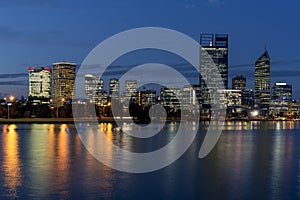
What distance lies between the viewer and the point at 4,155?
23.8 meters

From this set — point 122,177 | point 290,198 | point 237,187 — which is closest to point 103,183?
point 122,177

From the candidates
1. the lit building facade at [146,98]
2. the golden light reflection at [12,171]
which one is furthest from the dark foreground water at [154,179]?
the lit building facade at [146,98]

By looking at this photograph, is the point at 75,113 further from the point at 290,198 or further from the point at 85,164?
the point at 290,198

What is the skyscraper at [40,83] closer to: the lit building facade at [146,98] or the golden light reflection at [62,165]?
the lit building facade at [146,98]

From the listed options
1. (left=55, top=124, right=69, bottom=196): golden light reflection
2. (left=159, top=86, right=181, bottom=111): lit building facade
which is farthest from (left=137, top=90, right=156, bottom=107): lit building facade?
(left=55, top=124, right=69, bottom=196): golden light reflection

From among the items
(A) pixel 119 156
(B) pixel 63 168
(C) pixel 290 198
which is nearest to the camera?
(C) pixel 290 198

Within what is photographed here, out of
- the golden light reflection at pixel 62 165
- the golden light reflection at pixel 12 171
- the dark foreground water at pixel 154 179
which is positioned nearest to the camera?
the dark foreground water at pixel 154 179

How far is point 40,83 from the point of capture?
192875 millimetres

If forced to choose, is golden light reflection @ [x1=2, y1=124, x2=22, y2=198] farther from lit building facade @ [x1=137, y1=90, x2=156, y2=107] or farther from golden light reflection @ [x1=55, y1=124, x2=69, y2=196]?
lit building facade @ [x1=137, y1=90, x2=156, y2=107]

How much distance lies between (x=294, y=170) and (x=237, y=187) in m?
5.16

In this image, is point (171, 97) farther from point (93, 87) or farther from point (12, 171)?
point (12, 171)

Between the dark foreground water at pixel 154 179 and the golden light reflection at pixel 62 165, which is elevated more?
the golden light reflection at pixel 62 165

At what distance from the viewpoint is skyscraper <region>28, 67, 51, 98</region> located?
192 m

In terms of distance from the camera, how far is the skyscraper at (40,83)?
631 feet
